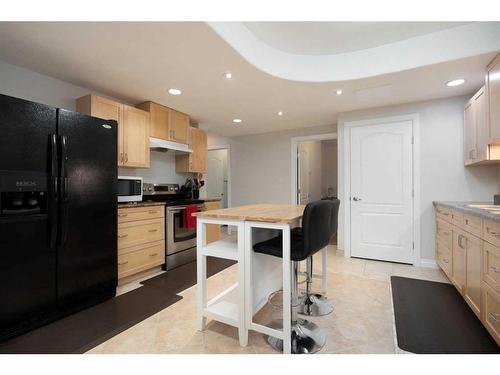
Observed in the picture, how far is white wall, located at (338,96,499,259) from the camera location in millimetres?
2920

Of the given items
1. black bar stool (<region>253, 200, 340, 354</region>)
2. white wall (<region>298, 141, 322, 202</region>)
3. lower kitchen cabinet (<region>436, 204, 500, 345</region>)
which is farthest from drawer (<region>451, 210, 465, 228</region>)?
white wall (<region>298, 141, 322, 202</region>)

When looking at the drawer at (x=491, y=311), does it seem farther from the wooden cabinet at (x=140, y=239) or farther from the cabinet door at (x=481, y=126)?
the wooden cabinet at (x=140, y=239)

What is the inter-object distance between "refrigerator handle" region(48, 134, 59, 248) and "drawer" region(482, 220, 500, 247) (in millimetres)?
3155

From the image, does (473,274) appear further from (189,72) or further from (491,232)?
(189,72)

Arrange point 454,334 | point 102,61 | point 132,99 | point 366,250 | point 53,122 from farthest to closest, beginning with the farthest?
point 366,250, point 132,99, point 102,61, point 53,122, point 454,334

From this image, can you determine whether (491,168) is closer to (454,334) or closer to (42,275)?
(454,334)

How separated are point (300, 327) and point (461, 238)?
1.72 metres

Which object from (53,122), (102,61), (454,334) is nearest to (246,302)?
(454,334)

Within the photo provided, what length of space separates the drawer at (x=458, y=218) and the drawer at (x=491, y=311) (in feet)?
2.06

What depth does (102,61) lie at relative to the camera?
2.13m

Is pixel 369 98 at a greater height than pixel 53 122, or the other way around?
pixel 369 98

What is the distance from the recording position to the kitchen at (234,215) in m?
1.64

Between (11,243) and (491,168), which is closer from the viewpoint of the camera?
(11,243)

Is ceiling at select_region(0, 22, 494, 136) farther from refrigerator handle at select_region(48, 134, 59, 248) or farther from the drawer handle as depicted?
the drawer handle
